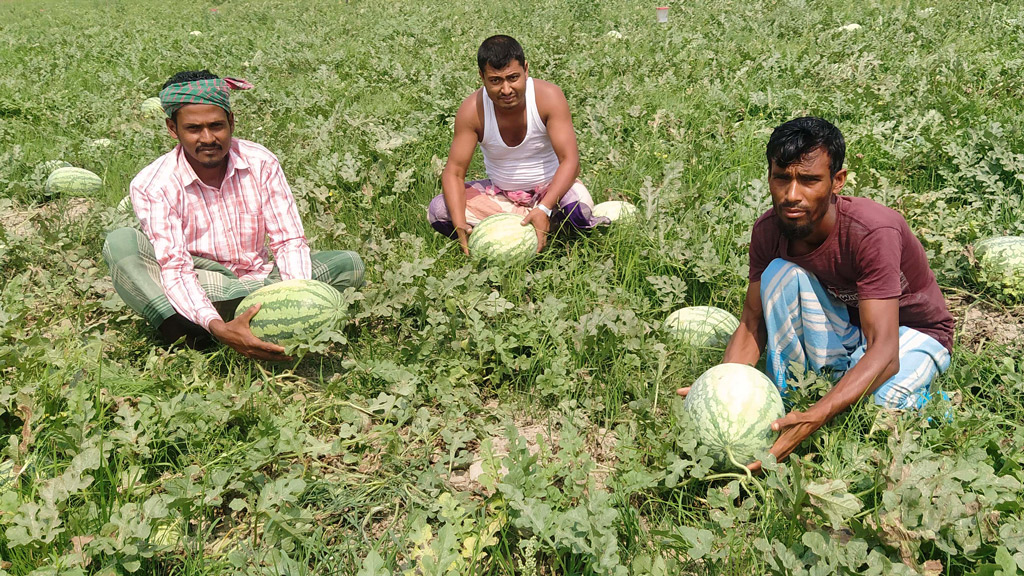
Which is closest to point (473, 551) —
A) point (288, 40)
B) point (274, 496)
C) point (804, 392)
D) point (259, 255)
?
point (274, 496)

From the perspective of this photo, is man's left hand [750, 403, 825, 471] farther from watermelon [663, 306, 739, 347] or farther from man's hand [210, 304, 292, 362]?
man's hand [210, 304, 292, 362]

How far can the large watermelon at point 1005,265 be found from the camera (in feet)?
12.4

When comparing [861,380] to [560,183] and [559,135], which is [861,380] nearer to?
[560,183]

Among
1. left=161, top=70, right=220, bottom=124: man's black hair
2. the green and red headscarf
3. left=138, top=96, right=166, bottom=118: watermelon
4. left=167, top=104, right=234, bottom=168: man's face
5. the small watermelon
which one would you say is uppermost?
left=161, top=70, right=220, bottom=124: man's black hair

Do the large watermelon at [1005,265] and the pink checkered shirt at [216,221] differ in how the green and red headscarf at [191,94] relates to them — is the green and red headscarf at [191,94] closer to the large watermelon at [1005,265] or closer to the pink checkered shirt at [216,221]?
the pink checkered shirt at [216,221]

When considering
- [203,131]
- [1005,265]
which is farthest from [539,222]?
[1005,265]

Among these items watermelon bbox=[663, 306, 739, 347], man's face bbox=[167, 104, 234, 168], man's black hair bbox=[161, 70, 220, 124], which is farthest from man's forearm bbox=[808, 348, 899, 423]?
man's black hair bbox=[161, 70, 220, 124]

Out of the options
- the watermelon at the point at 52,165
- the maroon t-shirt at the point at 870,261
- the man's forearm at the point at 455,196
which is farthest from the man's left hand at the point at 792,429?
the watermelon at the point at 52,165

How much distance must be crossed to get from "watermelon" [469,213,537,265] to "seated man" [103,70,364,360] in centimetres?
67

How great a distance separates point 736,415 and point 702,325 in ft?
2.93

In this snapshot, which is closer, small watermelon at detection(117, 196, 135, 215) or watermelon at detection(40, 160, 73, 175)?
small watermelon at detection(117, 196, 135, 215)

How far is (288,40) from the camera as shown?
11.2m

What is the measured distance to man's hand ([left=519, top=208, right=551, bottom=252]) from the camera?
14.2 ft

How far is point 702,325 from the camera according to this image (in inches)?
138
